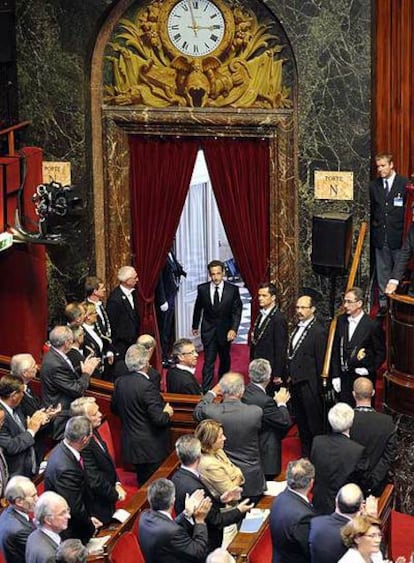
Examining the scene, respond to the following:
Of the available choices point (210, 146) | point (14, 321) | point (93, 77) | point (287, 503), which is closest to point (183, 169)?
point (210, 146)

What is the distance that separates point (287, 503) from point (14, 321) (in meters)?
5.42

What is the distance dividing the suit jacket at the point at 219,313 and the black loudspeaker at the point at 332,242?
795 mm

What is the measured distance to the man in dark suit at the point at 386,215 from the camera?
1222 cm

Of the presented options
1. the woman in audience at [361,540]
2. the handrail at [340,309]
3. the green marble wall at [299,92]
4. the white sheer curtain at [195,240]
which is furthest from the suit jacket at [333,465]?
the white sheer curtain at [195,240]

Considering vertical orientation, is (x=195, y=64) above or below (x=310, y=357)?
above

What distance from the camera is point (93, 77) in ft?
43.3

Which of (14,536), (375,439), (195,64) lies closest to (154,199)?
(195,64)

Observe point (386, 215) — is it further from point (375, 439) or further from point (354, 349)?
point (375, 439)

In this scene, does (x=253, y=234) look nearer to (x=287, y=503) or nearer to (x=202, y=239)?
(x=202, y=239)

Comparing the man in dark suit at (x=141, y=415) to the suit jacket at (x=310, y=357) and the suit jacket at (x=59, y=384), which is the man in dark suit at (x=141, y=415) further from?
the suit jacket at (x=310, y=357)

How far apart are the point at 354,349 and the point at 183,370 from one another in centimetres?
149

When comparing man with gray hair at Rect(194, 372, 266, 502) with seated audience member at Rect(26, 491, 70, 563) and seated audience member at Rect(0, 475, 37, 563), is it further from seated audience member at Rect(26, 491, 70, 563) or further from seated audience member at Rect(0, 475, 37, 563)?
seated audience member at Rect(26, 491, 70, 563)

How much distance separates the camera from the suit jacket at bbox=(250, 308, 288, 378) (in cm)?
1165

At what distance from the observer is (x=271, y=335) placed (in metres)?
11.7
